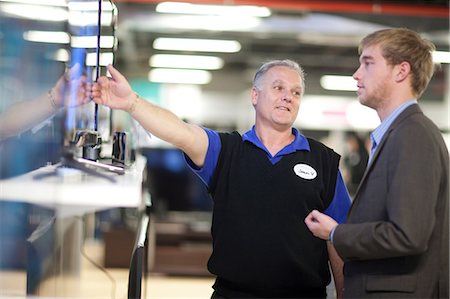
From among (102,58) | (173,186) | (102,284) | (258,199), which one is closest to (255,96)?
(258,199)

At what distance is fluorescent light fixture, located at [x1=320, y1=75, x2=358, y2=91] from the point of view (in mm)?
16766

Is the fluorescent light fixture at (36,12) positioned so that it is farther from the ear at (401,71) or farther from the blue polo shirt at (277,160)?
the ear at (401,71)

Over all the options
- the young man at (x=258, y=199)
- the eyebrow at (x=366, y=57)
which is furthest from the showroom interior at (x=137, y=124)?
the eyebrow at (x=366, y=57)

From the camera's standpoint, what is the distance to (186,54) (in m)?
13.9

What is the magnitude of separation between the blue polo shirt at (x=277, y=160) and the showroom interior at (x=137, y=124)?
0.28 m

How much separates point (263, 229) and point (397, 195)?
681 millimetres

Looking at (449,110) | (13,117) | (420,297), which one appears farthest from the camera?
(449,110)

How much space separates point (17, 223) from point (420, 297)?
4.51 feet

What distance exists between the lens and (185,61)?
48.0 ft

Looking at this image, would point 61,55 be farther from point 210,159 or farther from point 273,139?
point 273,139

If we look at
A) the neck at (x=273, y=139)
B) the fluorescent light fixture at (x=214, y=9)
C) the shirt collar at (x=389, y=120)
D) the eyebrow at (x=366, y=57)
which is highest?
the fluorescent light fixture at (x=214, y=9)

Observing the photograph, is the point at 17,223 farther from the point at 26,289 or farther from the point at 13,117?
the point at 13,117

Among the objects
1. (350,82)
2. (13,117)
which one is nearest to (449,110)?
(350,82)

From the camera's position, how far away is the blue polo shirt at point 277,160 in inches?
121
